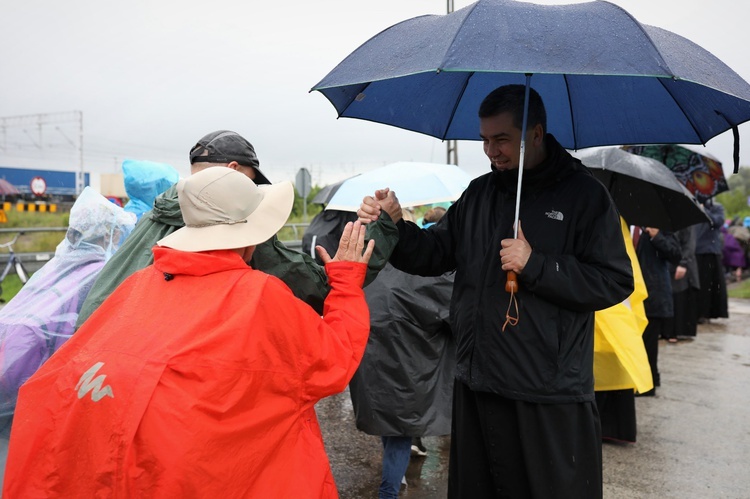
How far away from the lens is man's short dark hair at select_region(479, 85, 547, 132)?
270 centimetres

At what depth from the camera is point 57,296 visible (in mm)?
3379

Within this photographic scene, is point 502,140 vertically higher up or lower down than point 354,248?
higher up

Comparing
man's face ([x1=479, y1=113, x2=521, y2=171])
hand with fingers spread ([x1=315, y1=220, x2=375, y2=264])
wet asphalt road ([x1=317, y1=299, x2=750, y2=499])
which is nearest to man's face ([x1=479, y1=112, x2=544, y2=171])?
man's face ([x1=479, y1=113, x2=521, y2=171])

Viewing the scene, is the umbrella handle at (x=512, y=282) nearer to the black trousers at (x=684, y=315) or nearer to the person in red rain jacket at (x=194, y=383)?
the person in red rain jacket at (x=194, y=383)

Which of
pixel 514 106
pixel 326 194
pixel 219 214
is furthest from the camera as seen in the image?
pixel 326 194

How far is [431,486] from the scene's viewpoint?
4.59 m

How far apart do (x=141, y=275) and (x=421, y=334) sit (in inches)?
90.9

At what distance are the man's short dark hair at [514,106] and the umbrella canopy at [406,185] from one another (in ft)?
4.93

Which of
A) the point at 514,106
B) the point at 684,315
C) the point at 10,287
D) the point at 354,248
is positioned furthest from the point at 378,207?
the point at 10,287

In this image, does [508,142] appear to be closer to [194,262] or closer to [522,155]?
[522,155]

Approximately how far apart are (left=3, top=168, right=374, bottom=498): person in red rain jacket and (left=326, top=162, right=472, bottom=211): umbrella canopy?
2000 mm

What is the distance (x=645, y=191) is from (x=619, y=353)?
1.43 m

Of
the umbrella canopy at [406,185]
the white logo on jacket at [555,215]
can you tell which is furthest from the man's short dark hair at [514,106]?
the umbrella canopy at [406,185]

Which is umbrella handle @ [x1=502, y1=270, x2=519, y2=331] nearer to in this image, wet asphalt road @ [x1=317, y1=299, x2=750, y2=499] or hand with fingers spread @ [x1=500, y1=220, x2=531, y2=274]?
hand with fingers spread @ [x1=500, y1=220, x2=531, y2=274]
